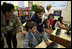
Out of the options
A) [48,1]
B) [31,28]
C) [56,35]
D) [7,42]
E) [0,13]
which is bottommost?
[7,42]

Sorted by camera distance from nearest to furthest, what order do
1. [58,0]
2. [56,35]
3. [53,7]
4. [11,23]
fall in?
[11,23] < [56,35] < [58,0] < [53,7]

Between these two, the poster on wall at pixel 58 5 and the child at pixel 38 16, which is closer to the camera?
the child at pixel 38 16

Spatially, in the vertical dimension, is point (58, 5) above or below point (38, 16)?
above

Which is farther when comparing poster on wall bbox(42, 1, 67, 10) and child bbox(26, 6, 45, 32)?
poster on wall bbox(42, 1, 67, 10)

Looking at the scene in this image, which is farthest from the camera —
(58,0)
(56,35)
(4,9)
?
(58,0)

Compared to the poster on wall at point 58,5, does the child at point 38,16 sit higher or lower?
lower

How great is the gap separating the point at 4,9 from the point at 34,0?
2973mm

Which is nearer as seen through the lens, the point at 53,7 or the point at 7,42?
the point at 7,42

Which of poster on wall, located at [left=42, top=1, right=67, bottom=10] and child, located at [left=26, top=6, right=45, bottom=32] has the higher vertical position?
poster on wall, located at [left=42, top=1, right=67, bottom=10]

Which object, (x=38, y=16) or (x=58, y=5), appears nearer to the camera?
(x=38, y=16)

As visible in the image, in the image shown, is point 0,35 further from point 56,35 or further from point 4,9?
point 56,35

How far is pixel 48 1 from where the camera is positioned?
3.12 metres

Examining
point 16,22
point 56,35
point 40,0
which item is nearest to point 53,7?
point 40,0

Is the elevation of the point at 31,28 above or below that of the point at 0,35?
above
